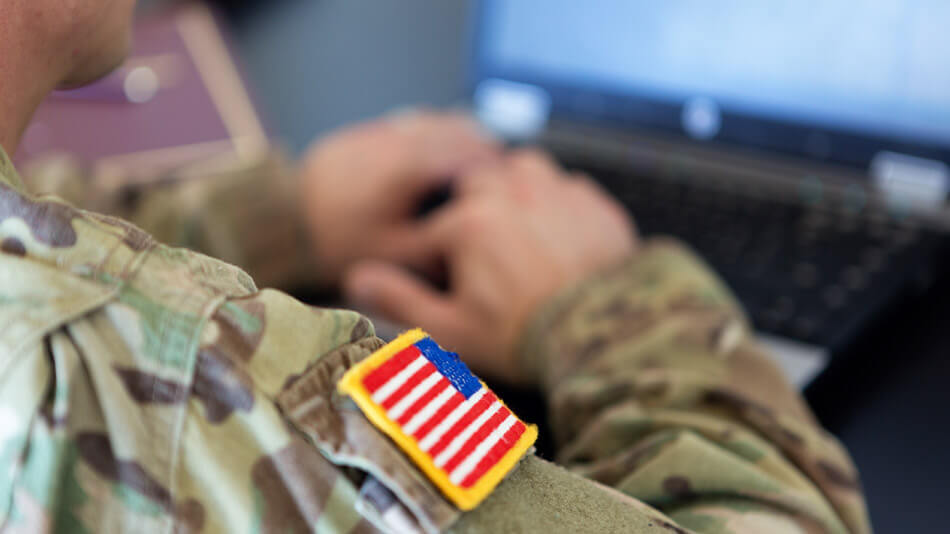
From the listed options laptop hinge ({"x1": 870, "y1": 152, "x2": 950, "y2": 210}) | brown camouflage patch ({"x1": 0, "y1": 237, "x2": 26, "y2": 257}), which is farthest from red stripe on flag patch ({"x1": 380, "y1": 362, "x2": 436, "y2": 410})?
laptop hinge ({"x1": 870, "y1": 152, "x2": 950, "y2": 210})

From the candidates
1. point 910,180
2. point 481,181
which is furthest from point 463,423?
point 910,180

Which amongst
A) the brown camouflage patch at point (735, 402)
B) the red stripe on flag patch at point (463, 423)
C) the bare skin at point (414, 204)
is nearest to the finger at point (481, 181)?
the bare skin at point (414, 204)

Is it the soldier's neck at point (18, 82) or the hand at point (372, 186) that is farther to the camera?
the hand at point (372, 186)

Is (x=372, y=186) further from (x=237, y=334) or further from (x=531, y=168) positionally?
(x=237, y=334)

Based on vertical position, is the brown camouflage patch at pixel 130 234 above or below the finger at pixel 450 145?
above

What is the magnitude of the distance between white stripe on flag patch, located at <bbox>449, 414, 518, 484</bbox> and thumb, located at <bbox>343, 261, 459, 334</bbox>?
287 mm

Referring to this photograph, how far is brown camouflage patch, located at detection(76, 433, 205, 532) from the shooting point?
20 centimetres

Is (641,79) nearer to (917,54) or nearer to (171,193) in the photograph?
(917,54)

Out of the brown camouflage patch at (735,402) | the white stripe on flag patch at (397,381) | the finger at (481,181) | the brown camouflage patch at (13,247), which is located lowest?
the brown camouflage patch at (735,402)

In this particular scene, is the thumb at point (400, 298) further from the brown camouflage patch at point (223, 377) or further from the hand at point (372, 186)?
the brown camouflage patch at point (223, 377)

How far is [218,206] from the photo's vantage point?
0.62m

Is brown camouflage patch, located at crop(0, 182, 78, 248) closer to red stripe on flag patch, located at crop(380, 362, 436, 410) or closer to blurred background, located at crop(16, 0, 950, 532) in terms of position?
red stripe on flag patch, located at crop(380, 362, 436, 410)

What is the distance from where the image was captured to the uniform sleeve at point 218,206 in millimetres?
602

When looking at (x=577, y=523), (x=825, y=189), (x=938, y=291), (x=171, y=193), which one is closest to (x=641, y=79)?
(x=825, y=189)
